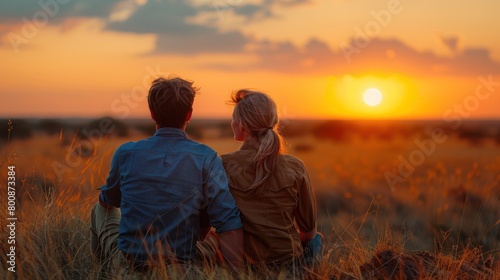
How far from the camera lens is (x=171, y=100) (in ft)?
14.1

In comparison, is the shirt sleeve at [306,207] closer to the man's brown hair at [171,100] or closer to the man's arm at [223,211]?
the man's arm at [223,211]

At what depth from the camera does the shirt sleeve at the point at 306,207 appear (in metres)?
4.69

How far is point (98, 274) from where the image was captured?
14.0 feet

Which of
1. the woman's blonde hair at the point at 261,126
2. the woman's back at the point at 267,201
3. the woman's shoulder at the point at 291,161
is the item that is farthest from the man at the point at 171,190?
the woman's shoulder at the point at 291,161

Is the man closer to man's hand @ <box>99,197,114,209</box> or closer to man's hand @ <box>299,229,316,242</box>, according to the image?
man's hand @ <box>99,197,114,209</box>

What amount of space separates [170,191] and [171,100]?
592mm

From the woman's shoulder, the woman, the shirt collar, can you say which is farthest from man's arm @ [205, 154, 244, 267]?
the woman's shoulder

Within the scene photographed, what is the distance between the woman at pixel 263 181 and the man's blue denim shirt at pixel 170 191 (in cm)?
20

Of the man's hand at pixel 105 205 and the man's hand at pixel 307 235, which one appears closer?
the man's hand at pixel 105 205

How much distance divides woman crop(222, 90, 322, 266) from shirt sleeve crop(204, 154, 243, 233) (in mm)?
209

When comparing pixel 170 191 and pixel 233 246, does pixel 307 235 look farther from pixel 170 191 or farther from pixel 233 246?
pixel 170 191

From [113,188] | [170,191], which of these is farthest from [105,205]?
[170,191]

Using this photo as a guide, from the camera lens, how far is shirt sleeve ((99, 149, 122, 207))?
4.41m

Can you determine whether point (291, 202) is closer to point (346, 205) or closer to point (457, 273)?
point (457, 273)
